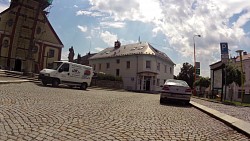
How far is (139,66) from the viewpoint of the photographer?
48344 mm

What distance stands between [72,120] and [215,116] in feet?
19.6

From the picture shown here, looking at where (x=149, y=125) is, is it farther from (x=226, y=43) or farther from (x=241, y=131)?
(x=226, y=43)

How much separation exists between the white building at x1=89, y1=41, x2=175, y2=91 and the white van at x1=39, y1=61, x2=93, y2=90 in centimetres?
2278

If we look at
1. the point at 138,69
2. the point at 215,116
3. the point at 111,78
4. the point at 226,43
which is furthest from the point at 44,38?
the point at 215,116

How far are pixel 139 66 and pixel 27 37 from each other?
69.5ft

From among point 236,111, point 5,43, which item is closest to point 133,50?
point 5,43

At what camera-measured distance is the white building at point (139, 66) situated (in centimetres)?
4800

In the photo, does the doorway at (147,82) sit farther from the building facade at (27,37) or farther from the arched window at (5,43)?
the arched window at (5,43)

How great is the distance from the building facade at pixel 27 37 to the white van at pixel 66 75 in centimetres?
1438

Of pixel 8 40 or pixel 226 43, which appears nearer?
pixel 226 43

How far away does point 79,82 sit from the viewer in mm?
24938

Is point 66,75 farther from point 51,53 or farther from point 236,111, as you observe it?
point 51,53

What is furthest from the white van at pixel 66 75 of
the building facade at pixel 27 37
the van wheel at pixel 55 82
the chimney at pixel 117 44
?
the chimney at pixel 117 44

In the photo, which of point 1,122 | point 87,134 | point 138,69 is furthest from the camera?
point 138,69
